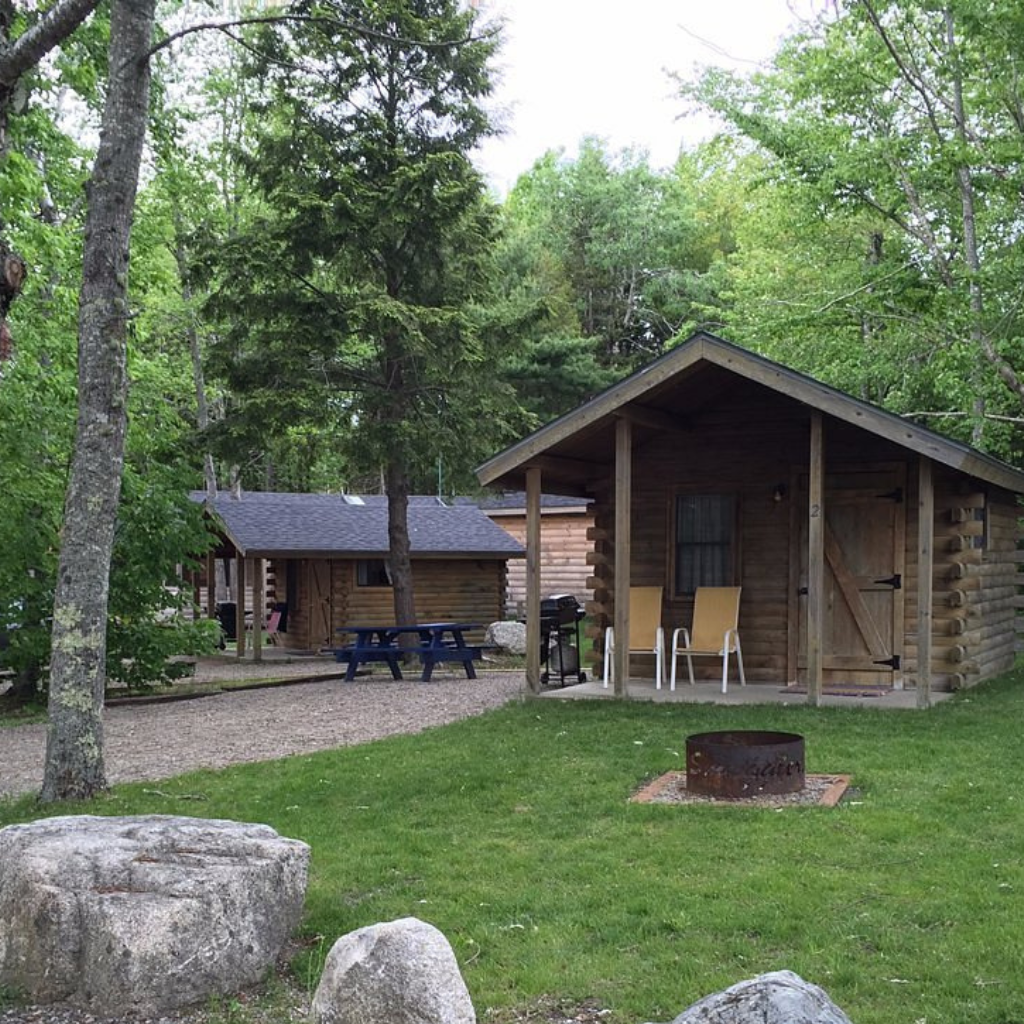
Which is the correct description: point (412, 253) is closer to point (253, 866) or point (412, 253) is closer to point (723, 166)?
point (253, 866)

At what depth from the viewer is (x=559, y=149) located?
49.8 m

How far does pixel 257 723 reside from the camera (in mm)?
11516

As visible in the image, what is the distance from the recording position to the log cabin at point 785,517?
10812 mm

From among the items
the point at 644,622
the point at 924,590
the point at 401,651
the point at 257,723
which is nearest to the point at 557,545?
the point at 401,651

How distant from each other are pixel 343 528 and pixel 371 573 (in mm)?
1101

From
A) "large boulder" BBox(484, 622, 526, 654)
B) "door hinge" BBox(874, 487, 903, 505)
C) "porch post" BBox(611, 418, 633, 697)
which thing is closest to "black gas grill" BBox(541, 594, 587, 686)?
"porch post" BBox(611, 418, 633, 697)

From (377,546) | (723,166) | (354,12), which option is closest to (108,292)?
(354,12)

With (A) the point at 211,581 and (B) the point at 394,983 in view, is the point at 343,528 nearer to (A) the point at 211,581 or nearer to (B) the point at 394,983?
(A) the point at 211,581

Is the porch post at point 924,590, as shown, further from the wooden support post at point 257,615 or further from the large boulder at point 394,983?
the wooden support post at point 257,615

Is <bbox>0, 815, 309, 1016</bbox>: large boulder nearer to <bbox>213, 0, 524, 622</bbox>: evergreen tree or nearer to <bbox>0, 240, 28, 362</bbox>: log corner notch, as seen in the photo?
<bbox>0, 240, 28, 362</bbox>: log corner notch

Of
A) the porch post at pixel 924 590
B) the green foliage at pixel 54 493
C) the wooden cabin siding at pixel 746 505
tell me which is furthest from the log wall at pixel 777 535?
the green foliage at pixel 54 493

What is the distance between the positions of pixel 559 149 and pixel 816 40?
103ft

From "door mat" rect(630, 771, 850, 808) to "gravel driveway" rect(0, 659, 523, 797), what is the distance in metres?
3.43

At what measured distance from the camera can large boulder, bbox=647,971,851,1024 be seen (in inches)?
109
